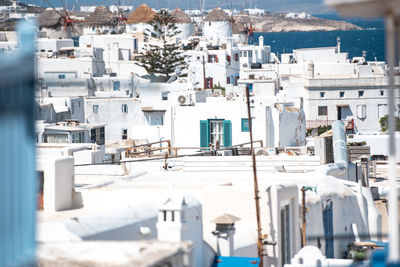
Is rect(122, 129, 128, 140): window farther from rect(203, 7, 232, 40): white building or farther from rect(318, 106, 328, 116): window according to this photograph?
rect(203, 7, 232, 40): white building

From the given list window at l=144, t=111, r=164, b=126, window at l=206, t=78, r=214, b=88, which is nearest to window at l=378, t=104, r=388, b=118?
window at l=206, t=78, r=214, b=88

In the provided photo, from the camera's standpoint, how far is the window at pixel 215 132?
28031 mm

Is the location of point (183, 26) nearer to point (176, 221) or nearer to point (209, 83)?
point (209, 83)

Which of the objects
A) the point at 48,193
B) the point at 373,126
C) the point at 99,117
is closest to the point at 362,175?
the point at 48,193

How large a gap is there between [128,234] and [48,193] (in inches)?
85.3

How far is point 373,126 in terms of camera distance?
177 ft

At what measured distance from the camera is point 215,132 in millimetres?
28547

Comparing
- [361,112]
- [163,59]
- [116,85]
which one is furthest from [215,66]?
[116,85]

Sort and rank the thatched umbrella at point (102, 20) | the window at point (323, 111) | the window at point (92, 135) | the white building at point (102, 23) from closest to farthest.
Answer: the window at point (92, 135) → the window at point (323, 111) → the white building at point (102, 23) → the thatched umbrella at point (102, 20)

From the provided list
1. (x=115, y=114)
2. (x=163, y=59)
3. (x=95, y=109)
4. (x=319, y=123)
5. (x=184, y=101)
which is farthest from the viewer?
(x=163, y=59)

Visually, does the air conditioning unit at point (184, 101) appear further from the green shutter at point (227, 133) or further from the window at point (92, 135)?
the window at point (92, 135)

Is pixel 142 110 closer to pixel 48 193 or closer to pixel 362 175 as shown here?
pixel 362 175

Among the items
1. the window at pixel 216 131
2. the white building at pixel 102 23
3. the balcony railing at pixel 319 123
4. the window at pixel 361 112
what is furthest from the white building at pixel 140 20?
the window at pixel 216 131

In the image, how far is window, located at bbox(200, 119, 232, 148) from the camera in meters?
28.0
